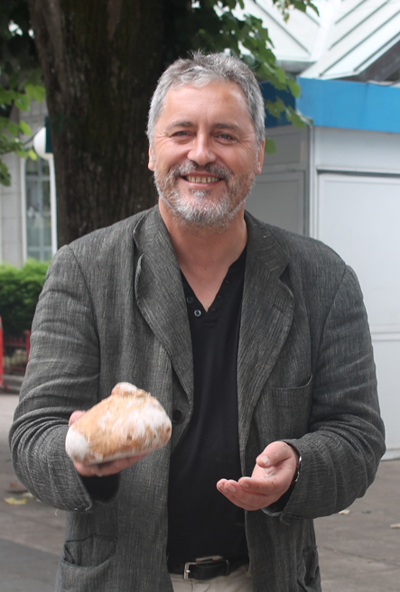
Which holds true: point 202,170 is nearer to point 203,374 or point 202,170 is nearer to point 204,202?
point 204,202

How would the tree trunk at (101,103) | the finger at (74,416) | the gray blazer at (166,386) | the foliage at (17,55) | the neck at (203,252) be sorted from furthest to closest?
1. the foliage at (17,55)
2. the tree trunk at (101,103)
3. the neck at (203,252)
4. the gray blazer at (166,386)
5. the finger at (74,416)

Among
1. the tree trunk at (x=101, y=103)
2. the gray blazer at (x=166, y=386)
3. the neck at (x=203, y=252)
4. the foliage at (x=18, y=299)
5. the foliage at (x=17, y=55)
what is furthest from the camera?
the foliage at (x=18, y=299)

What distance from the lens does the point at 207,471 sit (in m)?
1.99

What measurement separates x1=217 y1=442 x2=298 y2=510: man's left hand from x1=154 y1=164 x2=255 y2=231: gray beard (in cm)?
62

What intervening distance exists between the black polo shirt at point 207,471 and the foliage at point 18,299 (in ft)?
40.6

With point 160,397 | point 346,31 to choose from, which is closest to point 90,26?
point 160,397

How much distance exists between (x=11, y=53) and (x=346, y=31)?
401 centimetres

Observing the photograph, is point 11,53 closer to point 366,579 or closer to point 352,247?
point 352,247

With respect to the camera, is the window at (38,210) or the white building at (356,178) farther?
the window at (38,210)

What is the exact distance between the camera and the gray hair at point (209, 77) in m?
2.12

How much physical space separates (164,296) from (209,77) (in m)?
0.59

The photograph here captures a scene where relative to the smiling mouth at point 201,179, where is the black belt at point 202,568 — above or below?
below

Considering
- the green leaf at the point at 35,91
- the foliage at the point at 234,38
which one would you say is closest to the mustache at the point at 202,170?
the foliage at the point at 234,38

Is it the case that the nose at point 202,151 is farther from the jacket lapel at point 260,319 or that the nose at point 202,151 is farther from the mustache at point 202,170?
the jacket lapel at point 260,319
